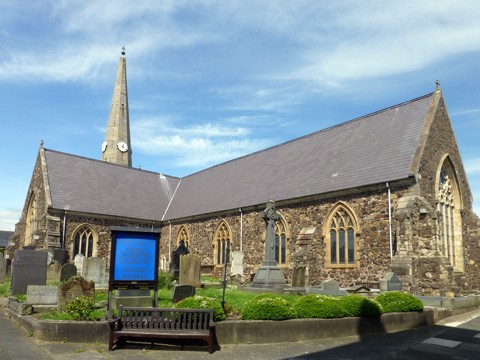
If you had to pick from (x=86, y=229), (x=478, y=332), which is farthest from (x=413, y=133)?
(x=86, y=229)

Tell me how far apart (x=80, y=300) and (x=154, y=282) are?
6.01 ft

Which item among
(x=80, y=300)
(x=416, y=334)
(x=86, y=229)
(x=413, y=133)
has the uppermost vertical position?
(x=413, y=133)

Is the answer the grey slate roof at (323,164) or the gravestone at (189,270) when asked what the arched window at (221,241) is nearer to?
the grey slate roof at (323,164)

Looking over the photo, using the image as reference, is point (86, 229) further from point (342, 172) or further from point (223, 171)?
point (342, 172)

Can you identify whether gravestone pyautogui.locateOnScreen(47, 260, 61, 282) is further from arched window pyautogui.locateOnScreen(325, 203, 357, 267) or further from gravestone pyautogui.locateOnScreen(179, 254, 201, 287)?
arched window pyautogui.locateOnScreen(325, 203, 357, 267)

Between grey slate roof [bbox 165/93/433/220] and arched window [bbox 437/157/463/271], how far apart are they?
2842 mm

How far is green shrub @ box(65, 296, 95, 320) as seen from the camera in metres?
10.2

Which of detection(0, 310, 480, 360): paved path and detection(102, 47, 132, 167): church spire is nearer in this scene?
detection(0, 310, 480, 360): paved path

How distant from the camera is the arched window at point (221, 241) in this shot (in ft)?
95.6

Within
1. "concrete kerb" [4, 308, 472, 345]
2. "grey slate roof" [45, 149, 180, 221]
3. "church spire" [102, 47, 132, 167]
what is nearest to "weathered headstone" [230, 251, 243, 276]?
"concrete kerb" [4, 308, 472, 345]

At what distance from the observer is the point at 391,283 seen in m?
16.3

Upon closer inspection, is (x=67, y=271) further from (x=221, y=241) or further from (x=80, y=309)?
(x=221, y=241)

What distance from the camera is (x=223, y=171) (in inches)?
1396

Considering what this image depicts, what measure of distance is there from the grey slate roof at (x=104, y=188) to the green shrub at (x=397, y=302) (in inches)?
931
